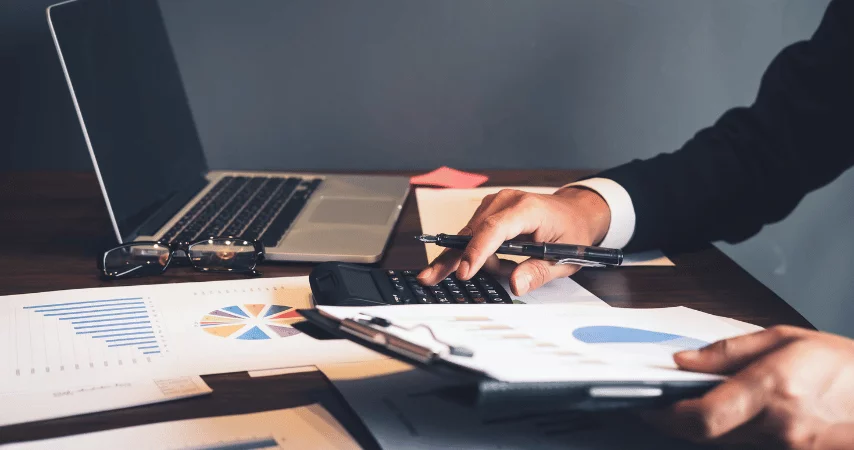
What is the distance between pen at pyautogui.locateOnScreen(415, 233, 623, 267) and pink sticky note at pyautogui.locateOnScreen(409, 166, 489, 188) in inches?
18.9

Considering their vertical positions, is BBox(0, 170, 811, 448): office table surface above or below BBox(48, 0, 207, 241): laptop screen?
below

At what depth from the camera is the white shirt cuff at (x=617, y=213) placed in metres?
0.98

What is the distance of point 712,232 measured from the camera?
Result: 3.56 ft

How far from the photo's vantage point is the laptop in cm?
91

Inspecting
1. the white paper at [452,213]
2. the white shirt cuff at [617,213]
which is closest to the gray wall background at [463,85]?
the white paper at [452,213]

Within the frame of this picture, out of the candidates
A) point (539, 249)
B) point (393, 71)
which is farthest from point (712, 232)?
point (393, 71)

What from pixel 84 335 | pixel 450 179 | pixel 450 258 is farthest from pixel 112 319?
pixel 450 179

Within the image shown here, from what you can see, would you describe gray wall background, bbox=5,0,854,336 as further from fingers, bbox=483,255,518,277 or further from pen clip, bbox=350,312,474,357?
pen clip, bbox=350,312,474,357

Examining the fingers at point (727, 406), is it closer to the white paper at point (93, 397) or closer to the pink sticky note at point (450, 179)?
the white paper at point (93, 397)

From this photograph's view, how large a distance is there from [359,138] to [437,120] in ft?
0.54

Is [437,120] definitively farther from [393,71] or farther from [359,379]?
[359,379]

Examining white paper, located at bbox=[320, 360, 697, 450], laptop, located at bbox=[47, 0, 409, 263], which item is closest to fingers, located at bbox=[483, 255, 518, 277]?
laptop, located at bbox=[47, 0, 409, 263]

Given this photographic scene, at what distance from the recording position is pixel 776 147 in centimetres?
116

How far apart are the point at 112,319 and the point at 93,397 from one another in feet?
0.49
